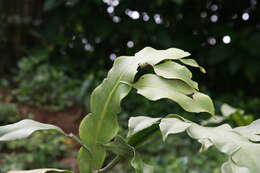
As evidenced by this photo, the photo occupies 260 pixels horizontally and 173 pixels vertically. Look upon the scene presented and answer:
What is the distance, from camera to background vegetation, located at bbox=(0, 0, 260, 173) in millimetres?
2762

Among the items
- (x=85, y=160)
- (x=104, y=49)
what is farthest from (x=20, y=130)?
(x=104, y=49)

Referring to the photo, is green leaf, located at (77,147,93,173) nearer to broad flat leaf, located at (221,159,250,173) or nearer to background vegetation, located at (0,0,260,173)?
broad flat leaf, located at (221,159,250,173)

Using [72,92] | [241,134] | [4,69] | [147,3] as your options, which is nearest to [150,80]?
[241,134]

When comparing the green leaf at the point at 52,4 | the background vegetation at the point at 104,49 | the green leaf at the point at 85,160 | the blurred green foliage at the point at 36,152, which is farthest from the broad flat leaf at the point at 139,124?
the green leaf at the point at 52,4

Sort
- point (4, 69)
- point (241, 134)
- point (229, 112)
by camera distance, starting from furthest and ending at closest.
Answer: point (4, 69) < point (229, 112) < point (241, 134)

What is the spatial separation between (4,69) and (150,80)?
2772 millimetres

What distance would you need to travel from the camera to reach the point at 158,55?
94 cm

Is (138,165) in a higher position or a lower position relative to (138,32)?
higher

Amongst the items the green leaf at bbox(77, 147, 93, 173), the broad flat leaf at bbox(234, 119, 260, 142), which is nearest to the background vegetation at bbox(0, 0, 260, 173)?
the green leaf at bbox(77, 147, 93, 173)

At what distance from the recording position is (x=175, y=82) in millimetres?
911

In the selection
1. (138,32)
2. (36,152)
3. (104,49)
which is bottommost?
(36,152)

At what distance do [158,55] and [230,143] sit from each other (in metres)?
0.25

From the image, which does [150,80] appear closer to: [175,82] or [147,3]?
[175,82]

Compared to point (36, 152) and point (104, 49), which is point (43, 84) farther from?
point (36, 152)
